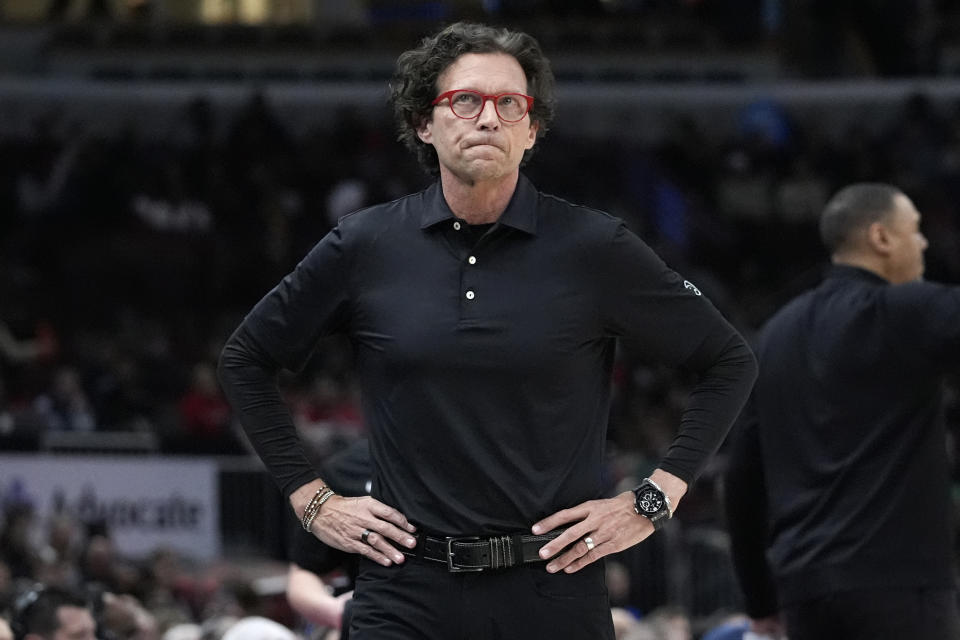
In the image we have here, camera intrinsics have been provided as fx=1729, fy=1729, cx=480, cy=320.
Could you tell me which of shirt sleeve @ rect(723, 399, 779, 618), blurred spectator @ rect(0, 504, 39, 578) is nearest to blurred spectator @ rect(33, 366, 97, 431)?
blurred spectator @ rect(0, 504, 39, 578)

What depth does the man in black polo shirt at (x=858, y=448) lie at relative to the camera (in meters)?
5.16

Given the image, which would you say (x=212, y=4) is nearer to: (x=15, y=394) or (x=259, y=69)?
(x=259, y=69)

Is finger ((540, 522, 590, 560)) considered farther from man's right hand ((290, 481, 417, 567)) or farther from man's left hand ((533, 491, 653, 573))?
man's right hand ((290, 481, 417, 567))

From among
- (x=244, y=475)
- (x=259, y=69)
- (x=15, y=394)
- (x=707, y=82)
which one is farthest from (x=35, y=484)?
(x=707, y=82)

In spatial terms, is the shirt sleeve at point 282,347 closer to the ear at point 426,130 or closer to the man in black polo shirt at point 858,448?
the ear at point 426,130

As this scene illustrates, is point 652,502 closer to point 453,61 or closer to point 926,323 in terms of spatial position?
point 453,61

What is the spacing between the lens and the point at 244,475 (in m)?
13.8

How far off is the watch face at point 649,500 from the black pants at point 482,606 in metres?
0.20

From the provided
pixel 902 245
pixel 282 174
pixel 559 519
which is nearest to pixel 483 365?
pixel 559 519

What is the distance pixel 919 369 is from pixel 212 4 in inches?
788

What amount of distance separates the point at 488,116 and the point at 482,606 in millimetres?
1105

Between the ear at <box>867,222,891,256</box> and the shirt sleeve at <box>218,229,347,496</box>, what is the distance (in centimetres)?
213

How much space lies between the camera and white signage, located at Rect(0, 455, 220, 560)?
13.6 m

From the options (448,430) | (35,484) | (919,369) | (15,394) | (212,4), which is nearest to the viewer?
(448,430)
